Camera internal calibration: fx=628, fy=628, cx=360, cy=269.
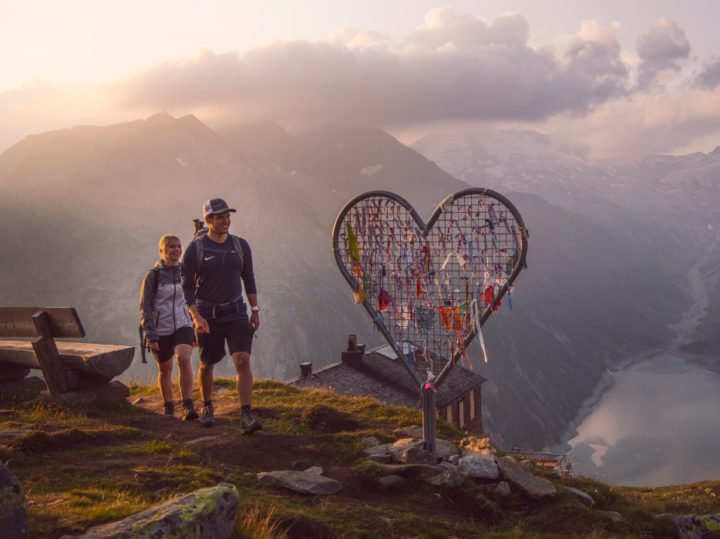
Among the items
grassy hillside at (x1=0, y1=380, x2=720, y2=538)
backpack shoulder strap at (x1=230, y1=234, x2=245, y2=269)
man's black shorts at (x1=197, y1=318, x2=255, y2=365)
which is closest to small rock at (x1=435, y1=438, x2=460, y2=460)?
grassy hillside at (x1=0, y1=380, x2=720, y2=538)

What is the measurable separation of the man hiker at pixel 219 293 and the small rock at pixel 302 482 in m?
1.54

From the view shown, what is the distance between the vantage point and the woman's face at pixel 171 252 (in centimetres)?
941

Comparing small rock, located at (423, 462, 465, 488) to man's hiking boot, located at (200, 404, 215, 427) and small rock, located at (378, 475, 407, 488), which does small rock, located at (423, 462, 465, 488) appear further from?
man's hiking boot, located at (200, 404, 215, 427)

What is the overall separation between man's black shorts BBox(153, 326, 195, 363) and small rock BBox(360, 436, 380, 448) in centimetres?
303

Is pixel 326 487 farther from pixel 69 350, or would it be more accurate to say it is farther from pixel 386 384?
pixel 386 384

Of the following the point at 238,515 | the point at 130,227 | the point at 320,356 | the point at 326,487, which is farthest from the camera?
the point at 130,227

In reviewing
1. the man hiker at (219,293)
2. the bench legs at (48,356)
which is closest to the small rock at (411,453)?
the man hiker at (219,293)

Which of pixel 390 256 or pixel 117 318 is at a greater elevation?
pixel 390 256

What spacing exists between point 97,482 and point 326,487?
237 centimetres

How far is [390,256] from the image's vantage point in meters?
8.65

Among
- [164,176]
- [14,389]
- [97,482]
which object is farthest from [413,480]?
[164,176]

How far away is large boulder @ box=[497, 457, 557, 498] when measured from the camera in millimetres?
7566

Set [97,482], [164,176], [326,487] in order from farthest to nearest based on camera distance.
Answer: [164,176]
[326,487]
[97,482]

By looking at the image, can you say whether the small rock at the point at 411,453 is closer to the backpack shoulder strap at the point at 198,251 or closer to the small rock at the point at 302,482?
the small rock at the point at 302,482
